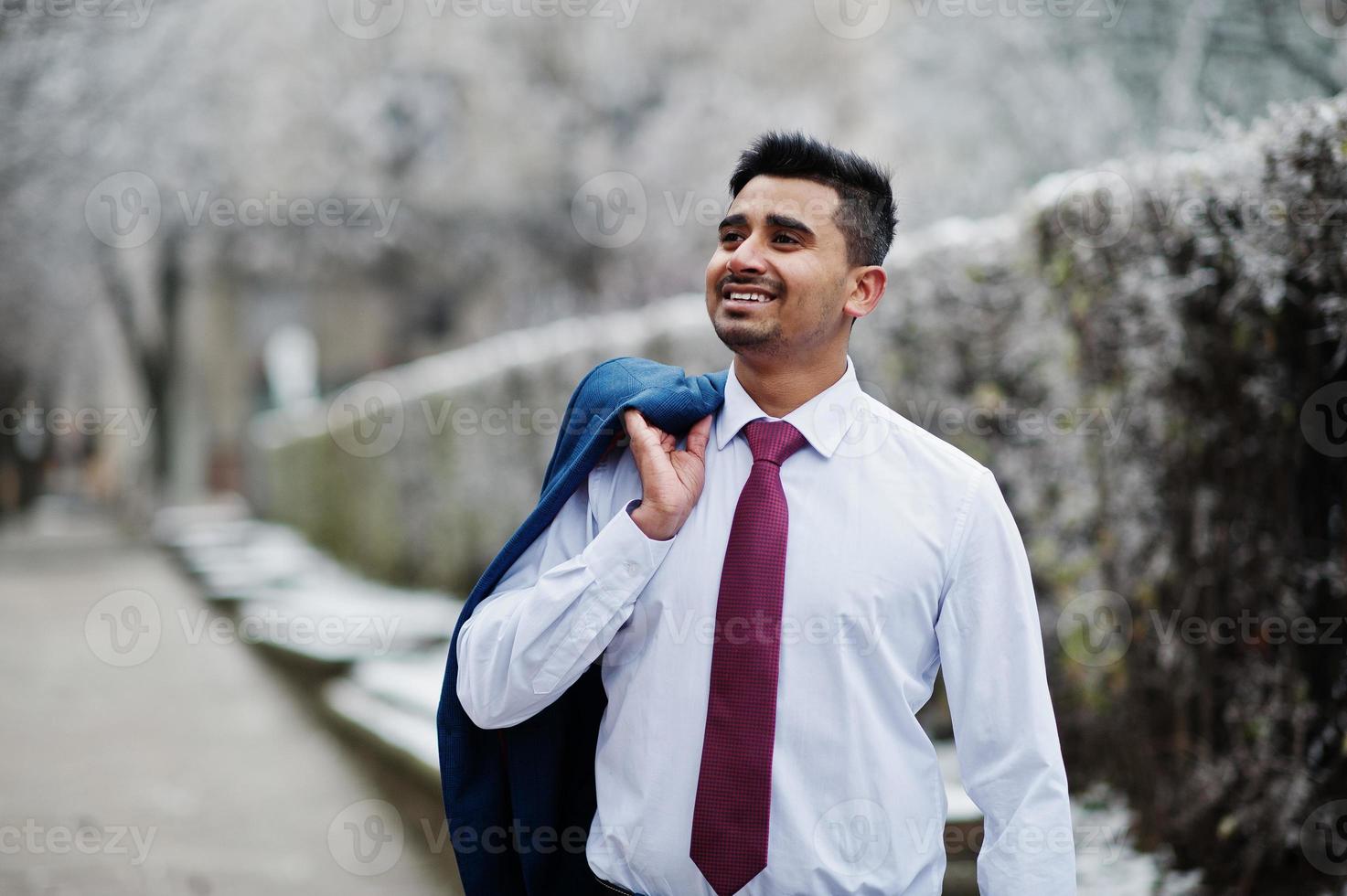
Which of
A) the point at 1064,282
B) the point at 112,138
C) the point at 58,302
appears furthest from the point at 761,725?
the point at 58,302

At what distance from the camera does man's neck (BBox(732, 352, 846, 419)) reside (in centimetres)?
222

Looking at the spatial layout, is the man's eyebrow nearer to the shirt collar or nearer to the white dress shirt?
the shirt collar

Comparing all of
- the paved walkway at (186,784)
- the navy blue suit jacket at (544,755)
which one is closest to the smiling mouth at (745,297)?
the navy blue suit jacket at (544,755)

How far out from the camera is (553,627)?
2041mm

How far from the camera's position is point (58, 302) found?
70.6 feet

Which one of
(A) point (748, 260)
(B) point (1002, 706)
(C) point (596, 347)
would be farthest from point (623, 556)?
(C) point (596, 347)

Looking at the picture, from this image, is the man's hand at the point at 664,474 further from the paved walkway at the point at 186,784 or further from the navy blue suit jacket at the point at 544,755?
the paved walkway at the point at 186,784

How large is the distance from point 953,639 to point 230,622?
38.1 feet

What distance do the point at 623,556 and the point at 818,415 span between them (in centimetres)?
48

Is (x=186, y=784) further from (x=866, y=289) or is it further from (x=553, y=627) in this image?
(x=866, y=289)

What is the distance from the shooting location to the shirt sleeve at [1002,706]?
1.94 m

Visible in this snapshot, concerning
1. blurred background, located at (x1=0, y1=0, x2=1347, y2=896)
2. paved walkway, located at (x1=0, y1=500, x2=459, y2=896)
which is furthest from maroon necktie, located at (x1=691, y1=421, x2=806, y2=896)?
paved walkway, located at (x1=0, y1=500, x2=459, y2=896)

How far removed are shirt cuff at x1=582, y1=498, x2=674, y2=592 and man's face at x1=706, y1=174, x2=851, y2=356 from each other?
0.39 metres

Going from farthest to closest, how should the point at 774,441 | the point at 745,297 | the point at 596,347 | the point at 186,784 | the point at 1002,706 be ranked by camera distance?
1. the point at 596,347
2. the point at 186,784
3. the point at 774,441
4. the point at 745,297
5. the point at 1002,706
